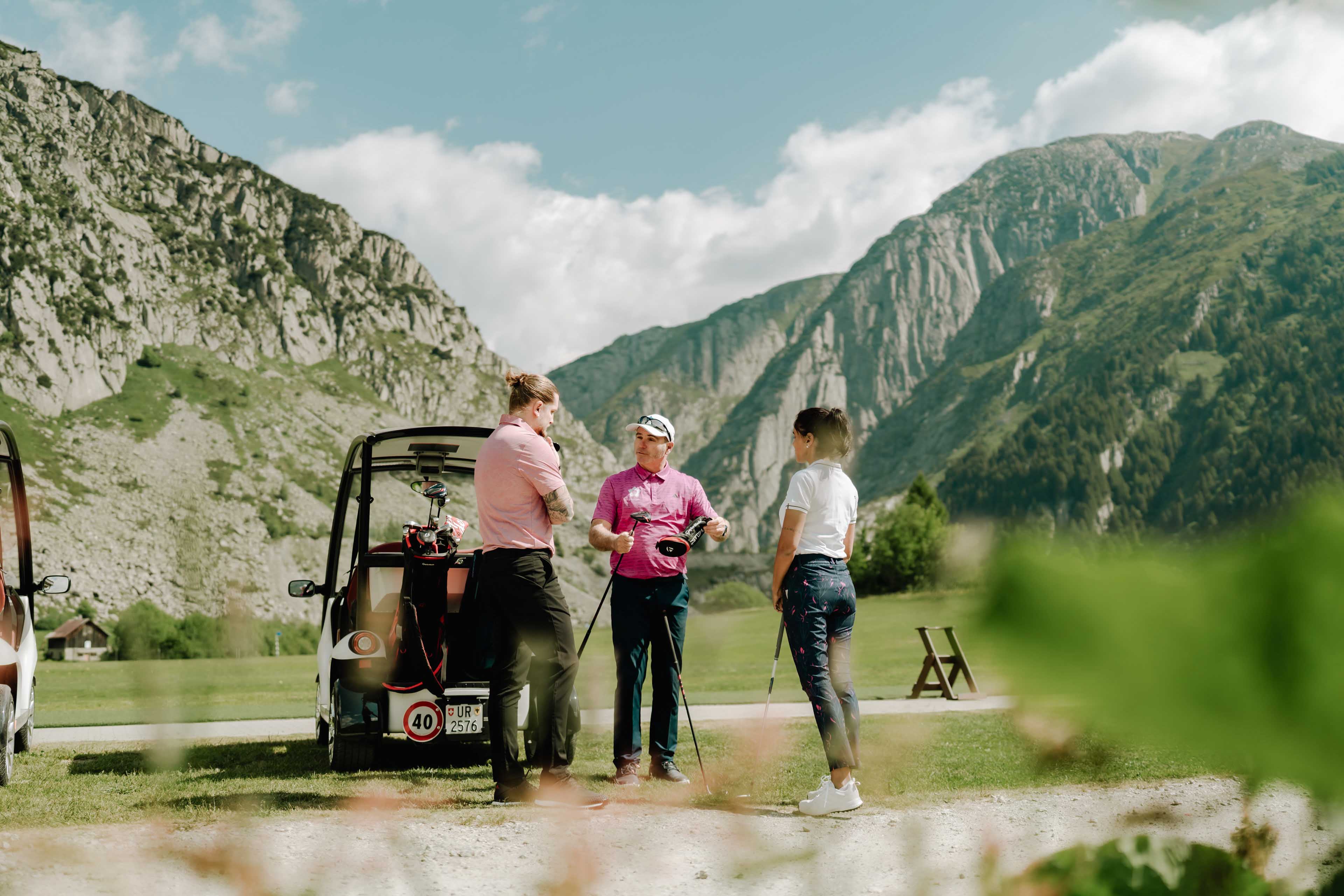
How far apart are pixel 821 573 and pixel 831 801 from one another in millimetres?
1314

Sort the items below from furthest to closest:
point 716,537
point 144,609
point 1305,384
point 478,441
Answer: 1. point 1305,384
2. point 478,441
3. point 716,537
4. point 144,609

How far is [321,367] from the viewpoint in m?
165

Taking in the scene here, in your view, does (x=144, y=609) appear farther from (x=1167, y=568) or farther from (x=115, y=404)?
(x=115, y=404)

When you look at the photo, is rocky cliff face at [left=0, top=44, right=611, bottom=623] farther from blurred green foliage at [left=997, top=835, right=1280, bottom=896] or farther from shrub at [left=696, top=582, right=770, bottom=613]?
blurred green foliage at [left=997, top=835, right=1280, bottom=896]

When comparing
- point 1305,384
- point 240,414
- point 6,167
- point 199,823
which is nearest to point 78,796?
point 199,823

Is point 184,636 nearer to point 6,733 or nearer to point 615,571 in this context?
point 615,571

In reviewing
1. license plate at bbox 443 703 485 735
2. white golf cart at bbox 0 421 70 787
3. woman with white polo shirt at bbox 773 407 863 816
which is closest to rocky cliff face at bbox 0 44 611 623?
white golf cart at bbox 0 421 70 787

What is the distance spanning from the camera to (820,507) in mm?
6051

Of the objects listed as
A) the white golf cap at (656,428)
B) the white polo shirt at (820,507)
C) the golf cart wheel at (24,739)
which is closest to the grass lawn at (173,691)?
the golf cart wheel at (24,739)

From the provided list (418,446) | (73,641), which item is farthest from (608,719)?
(73,641)

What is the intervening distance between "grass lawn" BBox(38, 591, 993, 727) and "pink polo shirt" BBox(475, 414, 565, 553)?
2.94ft

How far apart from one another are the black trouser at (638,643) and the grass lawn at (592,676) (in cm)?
21

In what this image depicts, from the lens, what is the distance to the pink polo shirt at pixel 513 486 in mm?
5918

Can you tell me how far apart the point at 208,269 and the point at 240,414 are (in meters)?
39.8
